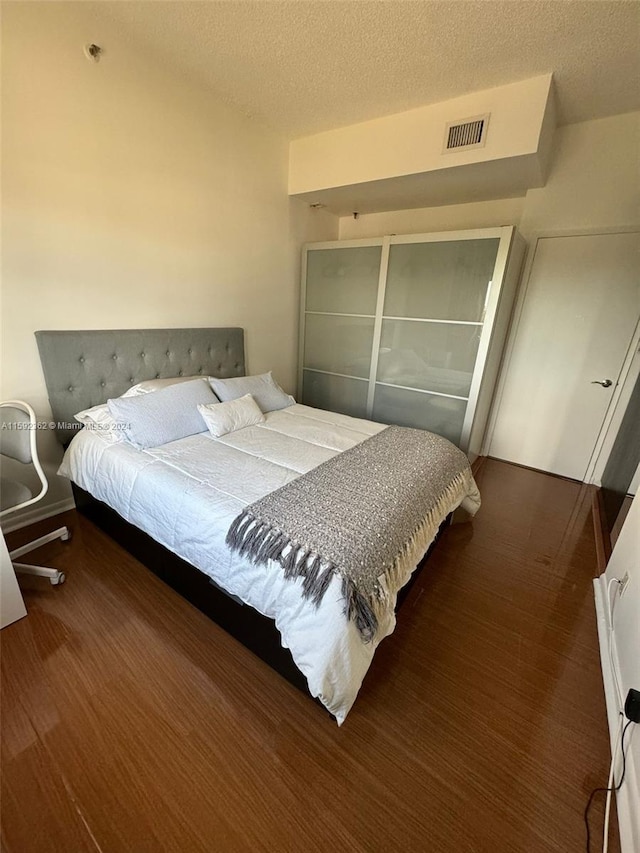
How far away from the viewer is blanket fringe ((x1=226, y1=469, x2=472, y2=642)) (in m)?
1.13

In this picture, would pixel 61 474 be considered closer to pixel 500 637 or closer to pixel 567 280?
pixel 500 637

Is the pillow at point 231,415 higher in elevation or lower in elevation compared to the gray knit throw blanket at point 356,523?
higher

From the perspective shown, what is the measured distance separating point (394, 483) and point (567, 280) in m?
2.55

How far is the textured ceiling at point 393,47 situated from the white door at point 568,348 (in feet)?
3.14

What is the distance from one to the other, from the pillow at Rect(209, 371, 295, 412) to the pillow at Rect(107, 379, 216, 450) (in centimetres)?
20

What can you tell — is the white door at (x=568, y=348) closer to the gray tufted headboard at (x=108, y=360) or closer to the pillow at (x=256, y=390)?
the pillow at (x=256, y=390)

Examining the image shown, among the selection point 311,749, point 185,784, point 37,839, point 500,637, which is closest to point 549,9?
point 500,637

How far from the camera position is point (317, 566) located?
1158 mm

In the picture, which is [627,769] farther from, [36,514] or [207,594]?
[36,514]

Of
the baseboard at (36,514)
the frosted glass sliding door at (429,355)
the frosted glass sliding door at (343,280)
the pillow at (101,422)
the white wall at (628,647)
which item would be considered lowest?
the baseboard at (36,514)

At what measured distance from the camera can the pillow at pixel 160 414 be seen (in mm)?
1943

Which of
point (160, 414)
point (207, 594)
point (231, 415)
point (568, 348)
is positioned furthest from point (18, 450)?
point (568, 348)

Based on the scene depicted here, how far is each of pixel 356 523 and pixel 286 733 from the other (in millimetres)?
745

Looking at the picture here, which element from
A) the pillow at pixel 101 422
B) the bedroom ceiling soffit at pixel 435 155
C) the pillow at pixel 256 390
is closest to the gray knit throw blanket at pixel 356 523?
the pillow at pixel 256 390
